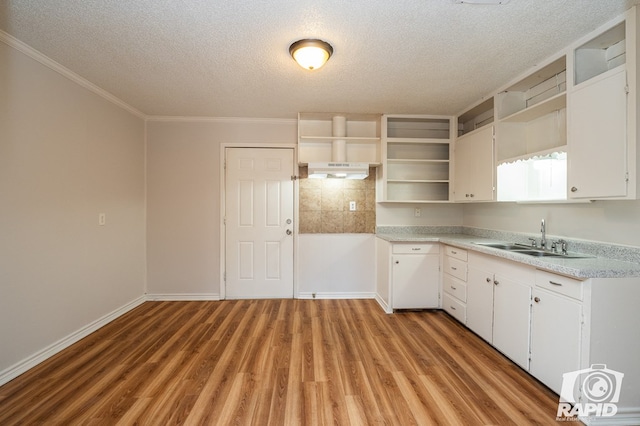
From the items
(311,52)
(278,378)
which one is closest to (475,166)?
(311,52)

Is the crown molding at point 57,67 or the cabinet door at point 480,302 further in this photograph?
the cabinet door at point 480,302

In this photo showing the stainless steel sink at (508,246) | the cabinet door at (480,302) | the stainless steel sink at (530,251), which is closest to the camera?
the stainless steel sink at (530,251)

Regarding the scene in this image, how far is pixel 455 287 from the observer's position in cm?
301

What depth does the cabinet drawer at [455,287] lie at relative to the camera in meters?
2.85

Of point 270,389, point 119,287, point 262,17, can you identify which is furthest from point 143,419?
point 262,17

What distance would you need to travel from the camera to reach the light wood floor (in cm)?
165

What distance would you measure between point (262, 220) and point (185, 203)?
1.08m

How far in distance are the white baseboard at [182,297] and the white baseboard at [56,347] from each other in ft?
1.18

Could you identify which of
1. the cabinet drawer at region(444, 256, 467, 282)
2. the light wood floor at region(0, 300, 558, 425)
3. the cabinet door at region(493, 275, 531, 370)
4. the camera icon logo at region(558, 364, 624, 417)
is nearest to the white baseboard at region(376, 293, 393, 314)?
the light wood floor at region(0, 300, 558, 425)

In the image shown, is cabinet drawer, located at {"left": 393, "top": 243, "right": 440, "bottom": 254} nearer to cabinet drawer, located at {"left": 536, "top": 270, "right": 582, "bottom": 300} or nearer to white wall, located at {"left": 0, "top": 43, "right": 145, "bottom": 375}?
cabinet drawer, located at {"left": 536, "top": 270, "right": 582, "bottom": 300}

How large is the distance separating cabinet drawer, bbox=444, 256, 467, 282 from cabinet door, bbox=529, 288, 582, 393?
34.7 inches

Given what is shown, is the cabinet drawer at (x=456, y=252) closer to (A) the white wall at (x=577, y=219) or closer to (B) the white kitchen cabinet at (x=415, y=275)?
(B) the white kitchen cabinet at (x=415, y=275)

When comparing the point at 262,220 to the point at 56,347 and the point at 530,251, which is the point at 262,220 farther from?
the point at 530,251

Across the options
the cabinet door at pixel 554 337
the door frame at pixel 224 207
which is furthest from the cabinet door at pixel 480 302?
the door frame at pixel 224 207
